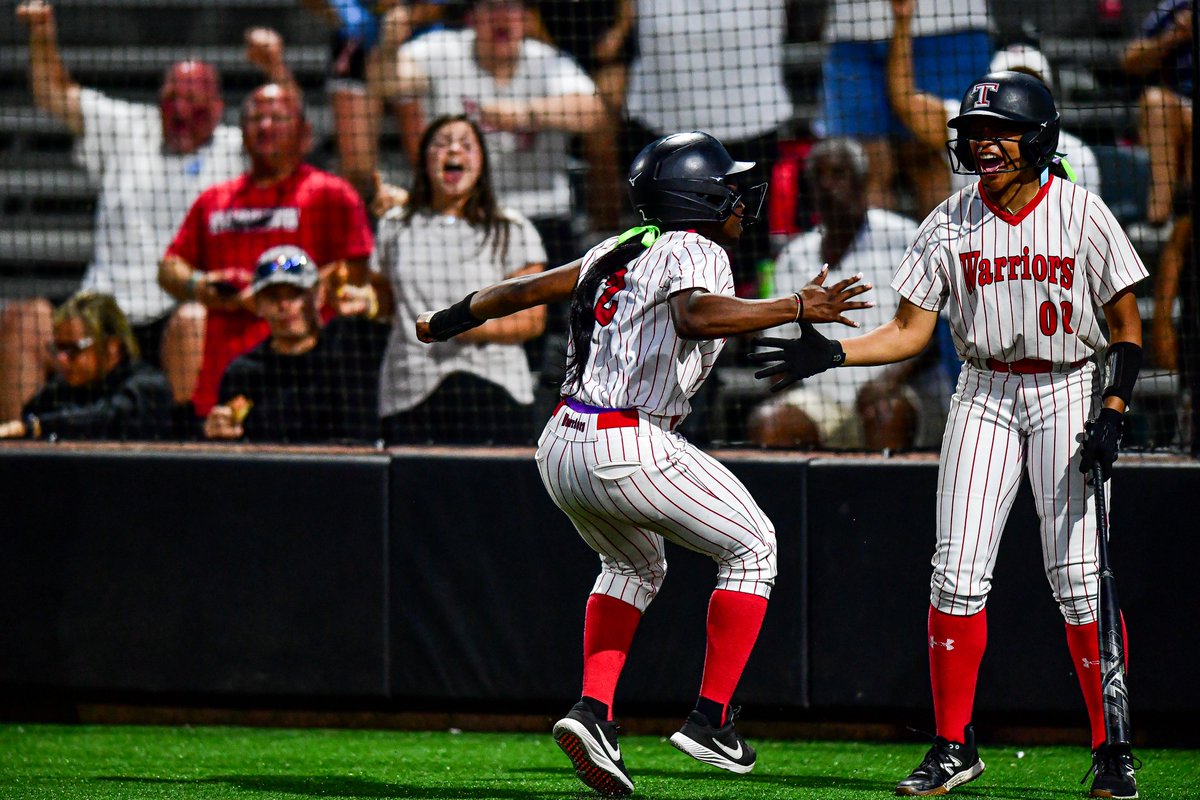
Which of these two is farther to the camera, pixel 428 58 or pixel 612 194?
pixel 428 58

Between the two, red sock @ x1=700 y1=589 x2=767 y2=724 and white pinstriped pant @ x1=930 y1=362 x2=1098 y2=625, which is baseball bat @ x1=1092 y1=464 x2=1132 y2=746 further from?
red sock @ x1=700 y1=589 x2=767 y2=724

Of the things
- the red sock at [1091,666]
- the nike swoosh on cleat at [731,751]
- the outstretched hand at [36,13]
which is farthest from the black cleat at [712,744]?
the outstretched hand at [36,13]

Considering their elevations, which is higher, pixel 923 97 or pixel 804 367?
pixel 923 97

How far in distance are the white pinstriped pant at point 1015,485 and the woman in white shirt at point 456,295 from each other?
220 cm

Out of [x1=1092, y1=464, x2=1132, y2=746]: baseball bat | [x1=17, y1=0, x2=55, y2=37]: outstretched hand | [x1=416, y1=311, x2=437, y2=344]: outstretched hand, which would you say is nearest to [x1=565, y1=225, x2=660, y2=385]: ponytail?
[x1=416, y1=311, x2=437, y2=344]: outstretched hand

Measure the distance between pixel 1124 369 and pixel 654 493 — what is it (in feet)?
4.25

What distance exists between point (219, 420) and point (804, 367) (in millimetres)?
2902

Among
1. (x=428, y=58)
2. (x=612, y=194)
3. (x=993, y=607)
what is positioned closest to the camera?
(x=993, y=607)

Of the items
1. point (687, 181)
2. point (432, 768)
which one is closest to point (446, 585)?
point (432, 768)

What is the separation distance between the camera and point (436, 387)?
6211 millimetres

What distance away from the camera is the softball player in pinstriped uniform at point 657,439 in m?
4.00

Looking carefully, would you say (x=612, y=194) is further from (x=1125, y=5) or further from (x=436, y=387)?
(x=1125, y=5)

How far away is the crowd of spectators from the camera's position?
20.1 feet

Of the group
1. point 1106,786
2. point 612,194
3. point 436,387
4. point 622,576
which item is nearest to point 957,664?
point 1106,786
